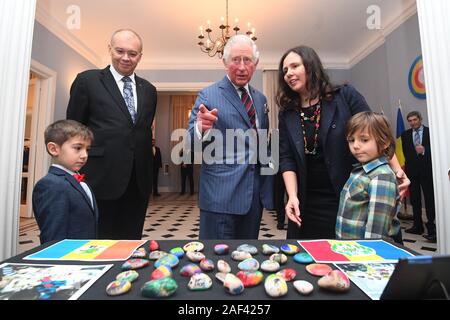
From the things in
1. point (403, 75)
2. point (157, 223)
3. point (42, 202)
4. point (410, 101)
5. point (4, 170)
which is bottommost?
point (157, 223)

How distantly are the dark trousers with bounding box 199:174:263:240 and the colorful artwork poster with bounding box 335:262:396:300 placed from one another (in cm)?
61

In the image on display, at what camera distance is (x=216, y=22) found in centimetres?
502

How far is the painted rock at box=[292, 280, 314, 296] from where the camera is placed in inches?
20.1

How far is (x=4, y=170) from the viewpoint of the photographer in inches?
68.1

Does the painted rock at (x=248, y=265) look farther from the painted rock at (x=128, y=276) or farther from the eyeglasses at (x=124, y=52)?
the eyeglasses at (x=124, y=52)

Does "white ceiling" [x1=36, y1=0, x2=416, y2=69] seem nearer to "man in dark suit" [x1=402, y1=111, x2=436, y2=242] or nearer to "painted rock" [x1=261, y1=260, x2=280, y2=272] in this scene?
"man in dark suit" [x1=402, y1=111, x2=436, y2=242]

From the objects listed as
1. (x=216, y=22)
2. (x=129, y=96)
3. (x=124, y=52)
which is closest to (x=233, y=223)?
(x=129, y=96)

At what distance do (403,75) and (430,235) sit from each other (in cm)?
289

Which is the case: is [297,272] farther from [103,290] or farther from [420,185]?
[420,185]

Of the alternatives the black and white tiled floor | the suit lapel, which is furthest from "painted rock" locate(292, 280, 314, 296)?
the black and white tiled floor

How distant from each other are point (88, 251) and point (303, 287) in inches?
23.8

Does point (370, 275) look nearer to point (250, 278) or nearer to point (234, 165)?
point (250, 278)

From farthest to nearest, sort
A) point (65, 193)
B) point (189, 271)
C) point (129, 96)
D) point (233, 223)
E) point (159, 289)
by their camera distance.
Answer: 1. point (129, 96)
2. point (233, 223)
3. point (65, 193)
4. point (189, 271)
5. point (159, 289)
